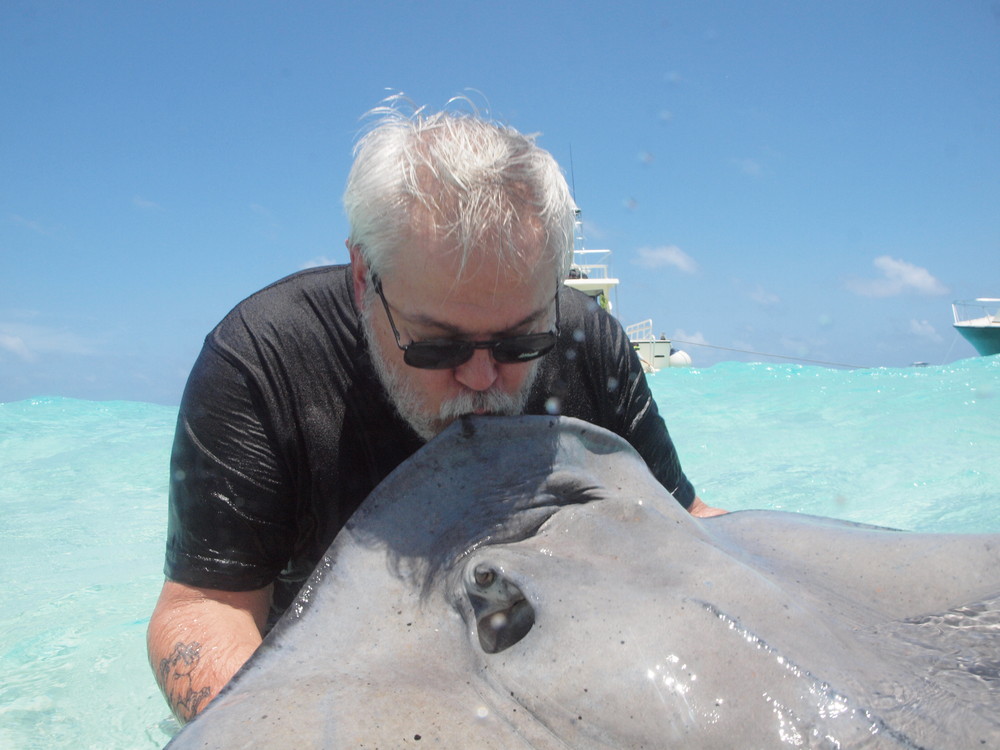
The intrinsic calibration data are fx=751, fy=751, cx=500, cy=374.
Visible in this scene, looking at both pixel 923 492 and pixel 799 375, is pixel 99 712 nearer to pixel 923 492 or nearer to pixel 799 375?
pixel 923 492

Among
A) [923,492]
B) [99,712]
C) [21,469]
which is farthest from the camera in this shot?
[21,469]

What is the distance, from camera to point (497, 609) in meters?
1.46

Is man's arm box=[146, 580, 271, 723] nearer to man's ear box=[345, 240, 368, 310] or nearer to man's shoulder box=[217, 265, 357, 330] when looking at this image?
man's shoulder box=[217, 265, 357, 330]

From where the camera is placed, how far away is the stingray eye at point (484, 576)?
1.49 metres

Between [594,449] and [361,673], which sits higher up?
[594,449]

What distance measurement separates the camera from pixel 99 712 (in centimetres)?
380

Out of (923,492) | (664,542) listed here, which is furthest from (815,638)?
(923,492)

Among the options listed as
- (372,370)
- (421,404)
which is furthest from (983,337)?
(421,404)

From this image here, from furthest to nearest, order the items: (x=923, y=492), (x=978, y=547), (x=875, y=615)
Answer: (x=923, y=492), (x=978, y=547), (x=875, y=615)

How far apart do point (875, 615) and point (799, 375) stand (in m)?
22.5

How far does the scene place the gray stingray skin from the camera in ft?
4.03

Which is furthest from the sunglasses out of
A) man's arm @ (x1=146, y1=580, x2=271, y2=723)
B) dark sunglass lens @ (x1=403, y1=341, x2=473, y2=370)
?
man's arm @ (x1=146, y1=580, x2=271, y2=723)

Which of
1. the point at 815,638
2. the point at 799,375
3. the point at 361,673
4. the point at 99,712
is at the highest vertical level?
the point at 815,638

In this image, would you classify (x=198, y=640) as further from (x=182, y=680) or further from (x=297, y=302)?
(x=297, y=302)
